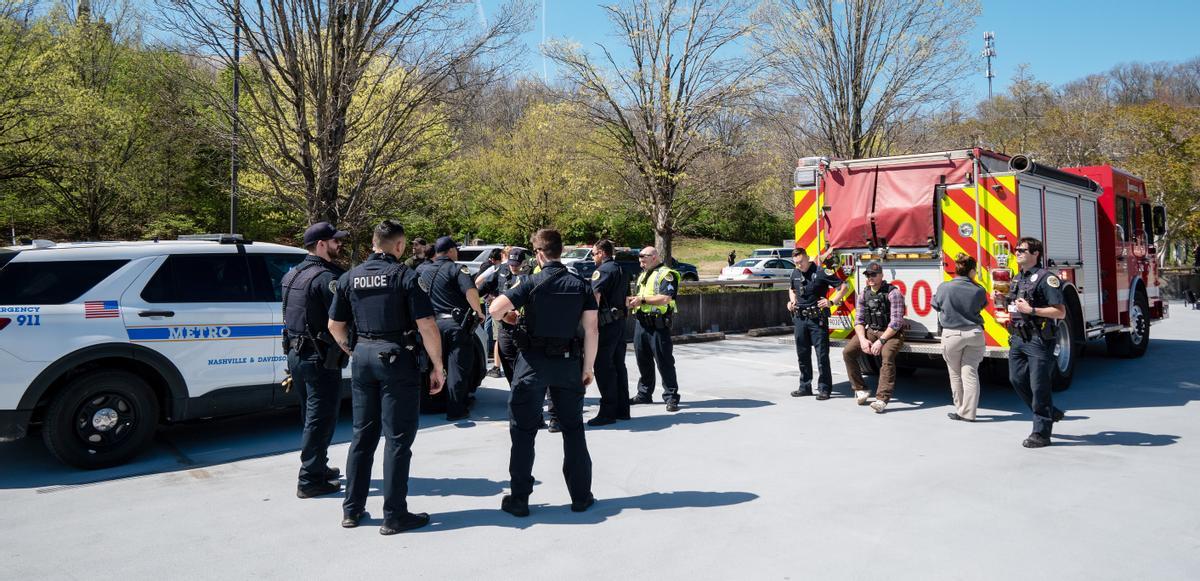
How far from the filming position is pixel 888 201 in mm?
8781

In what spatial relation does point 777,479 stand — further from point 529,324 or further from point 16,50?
point 16,50

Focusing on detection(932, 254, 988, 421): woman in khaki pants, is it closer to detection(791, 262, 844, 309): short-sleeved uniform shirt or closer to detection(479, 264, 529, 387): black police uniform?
detection(791, 262, 844, 309): short-sleeved uniform shirt

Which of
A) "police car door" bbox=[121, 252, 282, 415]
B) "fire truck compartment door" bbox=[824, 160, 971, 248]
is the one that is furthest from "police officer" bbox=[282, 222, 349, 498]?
"fire truck compartment door" bbox=[824, 160, 971, 248]

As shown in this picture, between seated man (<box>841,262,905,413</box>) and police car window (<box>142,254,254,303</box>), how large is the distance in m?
5.97

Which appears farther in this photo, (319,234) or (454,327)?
(454,327)

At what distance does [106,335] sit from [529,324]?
348 centimetres

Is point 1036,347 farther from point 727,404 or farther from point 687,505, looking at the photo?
point 687,505

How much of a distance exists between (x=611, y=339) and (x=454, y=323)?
5.15 ft

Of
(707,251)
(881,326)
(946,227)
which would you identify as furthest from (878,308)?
(707,251)

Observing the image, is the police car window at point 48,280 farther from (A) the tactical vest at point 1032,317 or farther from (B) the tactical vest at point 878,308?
(A) the tactical vest at point 1032,317

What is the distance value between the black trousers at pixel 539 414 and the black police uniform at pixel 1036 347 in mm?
3980

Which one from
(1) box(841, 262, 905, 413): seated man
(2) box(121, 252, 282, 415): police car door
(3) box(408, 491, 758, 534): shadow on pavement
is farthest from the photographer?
(1) box(841, 262, 905, 413): seated man

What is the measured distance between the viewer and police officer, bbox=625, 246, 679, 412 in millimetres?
8117

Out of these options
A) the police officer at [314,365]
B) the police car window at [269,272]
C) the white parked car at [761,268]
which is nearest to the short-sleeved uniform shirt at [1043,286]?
the police officer at [314,365]
